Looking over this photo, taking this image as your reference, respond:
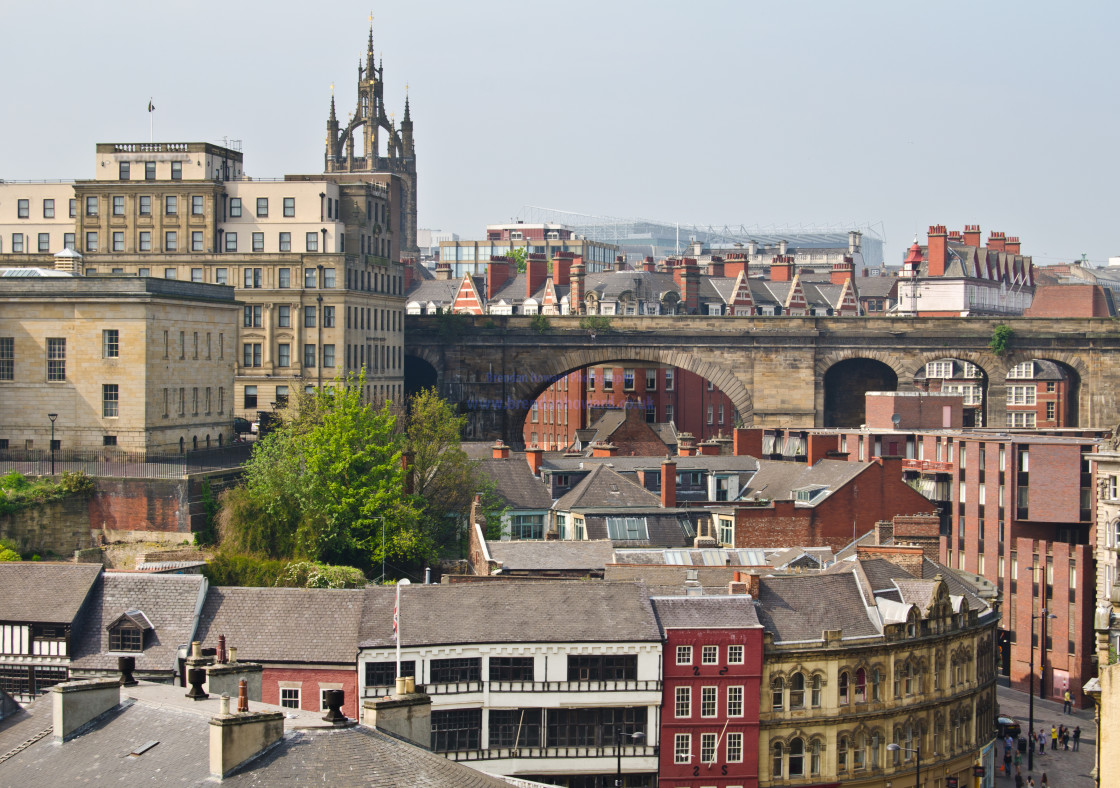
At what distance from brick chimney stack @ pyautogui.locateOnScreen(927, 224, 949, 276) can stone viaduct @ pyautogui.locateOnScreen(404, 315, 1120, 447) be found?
1508 inches

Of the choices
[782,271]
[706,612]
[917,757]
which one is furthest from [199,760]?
[782,271]

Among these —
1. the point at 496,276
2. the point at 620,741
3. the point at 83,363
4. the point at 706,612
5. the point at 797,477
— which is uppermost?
the point at 496,276

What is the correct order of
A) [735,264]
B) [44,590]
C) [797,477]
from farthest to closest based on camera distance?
[735,264]
[797,477]
[44,590]

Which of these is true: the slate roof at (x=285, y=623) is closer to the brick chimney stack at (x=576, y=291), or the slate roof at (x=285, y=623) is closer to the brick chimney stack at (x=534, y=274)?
the brick chimney stack at (x=576, y=291)

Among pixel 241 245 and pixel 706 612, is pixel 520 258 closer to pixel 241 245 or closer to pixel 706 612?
pixel 241 245

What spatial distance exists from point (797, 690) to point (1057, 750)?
19.6m

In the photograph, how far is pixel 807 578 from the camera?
155 ft

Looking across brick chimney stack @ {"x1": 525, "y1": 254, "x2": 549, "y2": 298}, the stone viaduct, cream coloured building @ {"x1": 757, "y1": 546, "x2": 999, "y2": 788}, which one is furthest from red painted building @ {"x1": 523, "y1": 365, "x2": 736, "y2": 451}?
cream coloured building @ {"x1": 757, "y1": 546, "x2": 999, "y2": 788}

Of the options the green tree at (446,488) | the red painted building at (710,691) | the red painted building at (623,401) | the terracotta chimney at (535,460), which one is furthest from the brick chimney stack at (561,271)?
A: the red painted building at (710,691)

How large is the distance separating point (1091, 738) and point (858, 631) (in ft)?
71.1

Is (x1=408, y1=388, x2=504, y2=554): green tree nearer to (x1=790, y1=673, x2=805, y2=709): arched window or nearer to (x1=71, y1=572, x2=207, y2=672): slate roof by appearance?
(x1=790, y1=673, x2=805, y2=709): arched window

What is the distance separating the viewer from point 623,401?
123 meters

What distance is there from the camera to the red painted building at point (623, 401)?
123m

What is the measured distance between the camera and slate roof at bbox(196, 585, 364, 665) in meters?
41.4
